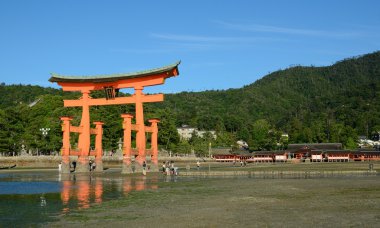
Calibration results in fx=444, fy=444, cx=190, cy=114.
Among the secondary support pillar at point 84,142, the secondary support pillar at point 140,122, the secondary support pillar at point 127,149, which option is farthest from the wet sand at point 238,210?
the secondary support pillar at point 84,142

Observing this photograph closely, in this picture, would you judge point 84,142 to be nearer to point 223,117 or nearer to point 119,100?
point 119,100

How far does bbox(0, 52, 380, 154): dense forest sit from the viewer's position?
7325 cm

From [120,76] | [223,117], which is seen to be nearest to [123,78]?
[120,76]

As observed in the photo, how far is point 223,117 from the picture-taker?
138 m

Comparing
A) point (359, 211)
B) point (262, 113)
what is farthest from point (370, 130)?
point (359, 211)

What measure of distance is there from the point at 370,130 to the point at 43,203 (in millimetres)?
120650

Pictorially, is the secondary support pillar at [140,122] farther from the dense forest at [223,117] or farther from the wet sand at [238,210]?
the dense forest at [223,117]

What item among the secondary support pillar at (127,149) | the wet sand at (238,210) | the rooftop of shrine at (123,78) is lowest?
the wet sand at (238,210)

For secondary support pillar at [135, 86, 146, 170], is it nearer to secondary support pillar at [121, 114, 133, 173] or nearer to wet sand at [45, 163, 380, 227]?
secondary support pillar at [121, 114, 133, 173]

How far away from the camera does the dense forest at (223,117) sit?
2884 inches

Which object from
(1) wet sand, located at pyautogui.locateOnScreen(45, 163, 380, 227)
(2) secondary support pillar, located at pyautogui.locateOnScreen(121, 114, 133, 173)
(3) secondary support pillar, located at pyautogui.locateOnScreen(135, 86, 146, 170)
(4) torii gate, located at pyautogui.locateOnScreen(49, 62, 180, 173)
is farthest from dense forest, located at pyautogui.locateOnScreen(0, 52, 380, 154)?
(1) wet sand, located at pyautogui.locateOnScreen(45, 163, 380, 227)

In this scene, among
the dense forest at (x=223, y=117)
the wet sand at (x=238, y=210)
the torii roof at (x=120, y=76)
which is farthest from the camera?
the dense forest at (x=223, y=117)

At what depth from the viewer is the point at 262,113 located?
552 feet

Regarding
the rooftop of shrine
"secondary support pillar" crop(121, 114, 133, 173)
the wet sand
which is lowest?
the wet sand
